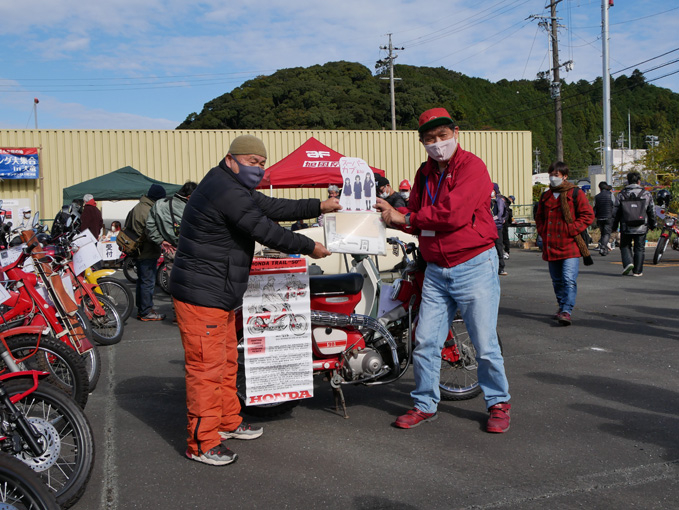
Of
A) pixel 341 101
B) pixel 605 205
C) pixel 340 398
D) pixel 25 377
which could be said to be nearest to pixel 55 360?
pixel 25 377

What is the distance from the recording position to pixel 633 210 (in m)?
12.4

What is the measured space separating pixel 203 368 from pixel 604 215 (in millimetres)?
16146

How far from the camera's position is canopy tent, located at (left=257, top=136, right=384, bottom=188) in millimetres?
15312

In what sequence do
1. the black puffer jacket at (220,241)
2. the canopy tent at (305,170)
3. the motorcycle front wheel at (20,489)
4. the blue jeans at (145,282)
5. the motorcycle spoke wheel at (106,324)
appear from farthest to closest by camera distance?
the canopy tent at (305,170)
the blue jeans at (145,282)
the motorcycle spoke wheel at (106,324)
the black puffer jacket at (220,241)
the motorcycle front wheel at (20,489)

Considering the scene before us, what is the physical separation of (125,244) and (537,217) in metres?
5.55

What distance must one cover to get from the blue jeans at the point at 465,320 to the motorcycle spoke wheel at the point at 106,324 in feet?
14.5

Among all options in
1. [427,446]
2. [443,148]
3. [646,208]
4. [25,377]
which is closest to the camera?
[25,377]

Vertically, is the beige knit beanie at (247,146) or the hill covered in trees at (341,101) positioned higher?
the hill covered in trees at (341,101)

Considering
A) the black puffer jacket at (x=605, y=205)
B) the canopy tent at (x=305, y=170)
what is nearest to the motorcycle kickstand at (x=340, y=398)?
the canopy tent at (x=305, y=170)

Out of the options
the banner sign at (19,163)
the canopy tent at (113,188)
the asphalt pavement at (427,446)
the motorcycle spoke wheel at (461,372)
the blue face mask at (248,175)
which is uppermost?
the banner sign at (19,163)

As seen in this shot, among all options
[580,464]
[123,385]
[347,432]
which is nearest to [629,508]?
[580,464]

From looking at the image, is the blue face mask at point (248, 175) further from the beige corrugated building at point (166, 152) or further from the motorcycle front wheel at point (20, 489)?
the beige corrugated building at point (166, 152)

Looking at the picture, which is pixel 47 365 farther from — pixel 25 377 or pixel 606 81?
pixel 606 81

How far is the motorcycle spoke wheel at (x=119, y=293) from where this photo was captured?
855 centimetres
